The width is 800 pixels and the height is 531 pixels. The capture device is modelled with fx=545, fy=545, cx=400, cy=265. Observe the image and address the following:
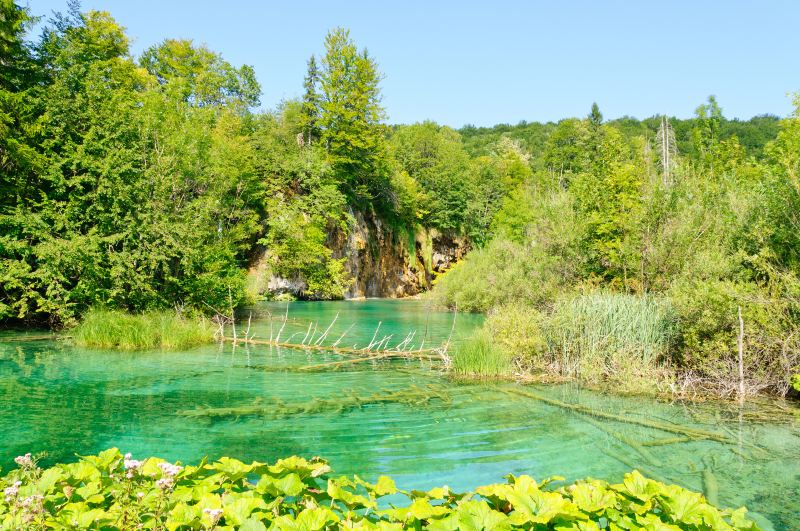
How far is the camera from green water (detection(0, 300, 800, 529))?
250 inches

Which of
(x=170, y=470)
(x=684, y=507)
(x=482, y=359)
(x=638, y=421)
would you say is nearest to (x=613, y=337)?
(x=482, y=359)

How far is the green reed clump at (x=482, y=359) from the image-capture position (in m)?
12.0

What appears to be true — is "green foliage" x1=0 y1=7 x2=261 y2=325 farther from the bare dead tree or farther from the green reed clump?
the bare dead tree

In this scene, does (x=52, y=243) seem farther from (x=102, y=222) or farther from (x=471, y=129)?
(x=471, y=129)

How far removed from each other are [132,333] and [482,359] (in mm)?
9916

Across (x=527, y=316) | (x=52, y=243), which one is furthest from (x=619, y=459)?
(x=52, y=243)

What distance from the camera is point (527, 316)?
523 inches

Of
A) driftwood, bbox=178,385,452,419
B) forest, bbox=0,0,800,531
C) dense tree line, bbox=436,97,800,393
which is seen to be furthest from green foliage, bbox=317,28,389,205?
driftwood, bbox=178,385,452,419

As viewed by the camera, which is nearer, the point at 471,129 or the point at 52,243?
the point at 52,243

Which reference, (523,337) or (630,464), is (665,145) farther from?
(630,464)

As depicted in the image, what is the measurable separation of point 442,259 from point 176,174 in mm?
37237

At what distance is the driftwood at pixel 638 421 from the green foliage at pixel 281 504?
5615 millimetres

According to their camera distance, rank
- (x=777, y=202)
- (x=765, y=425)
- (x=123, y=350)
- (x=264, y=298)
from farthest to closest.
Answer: (x=264, y=298) → (x=123, y=350) → (x=777, y=202) → (x=765, y=425)

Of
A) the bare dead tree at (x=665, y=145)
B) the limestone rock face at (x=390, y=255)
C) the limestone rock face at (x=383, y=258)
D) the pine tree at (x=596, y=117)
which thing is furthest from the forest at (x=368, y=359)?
the pine tree at (x=596, y=117)
